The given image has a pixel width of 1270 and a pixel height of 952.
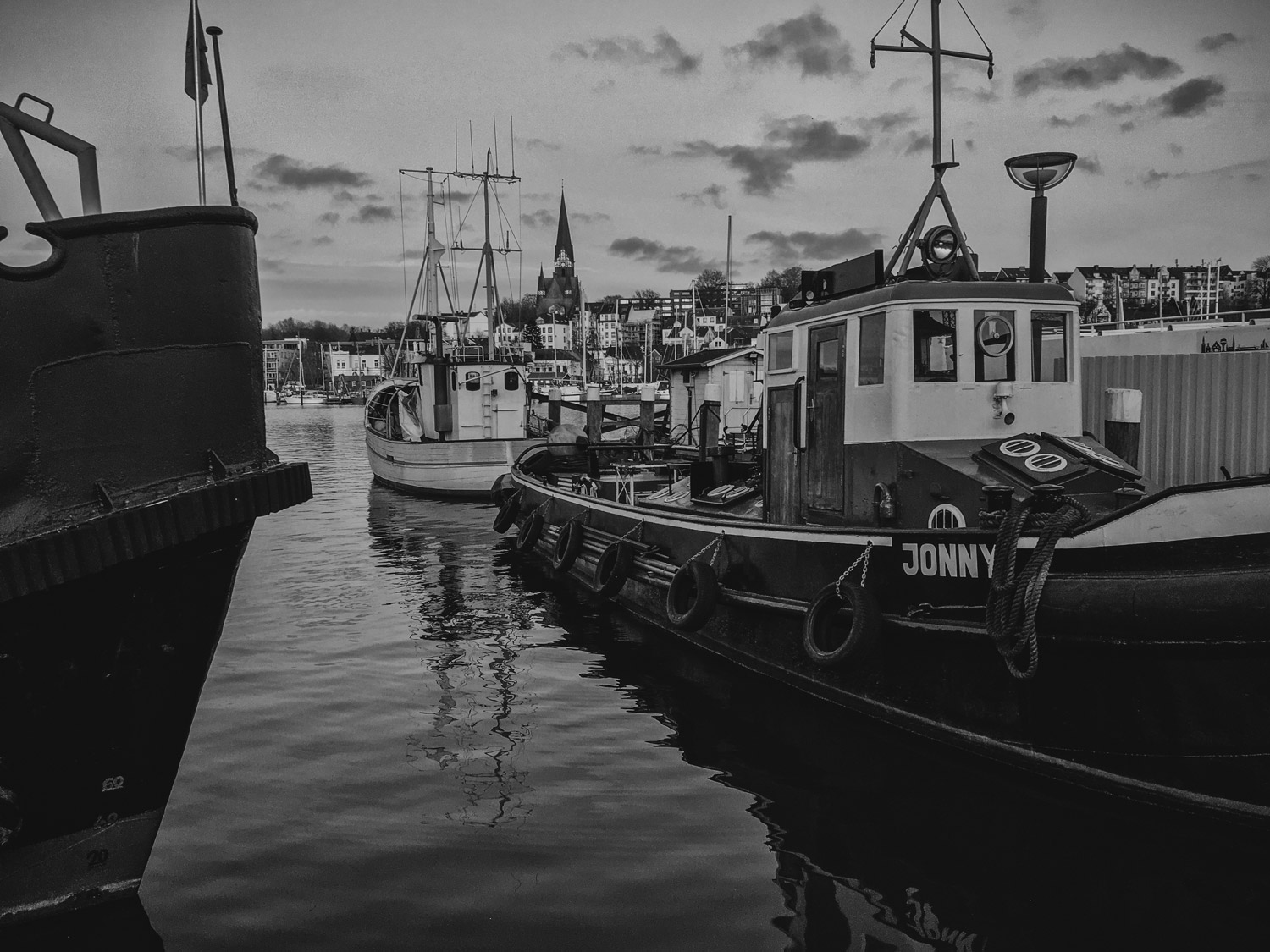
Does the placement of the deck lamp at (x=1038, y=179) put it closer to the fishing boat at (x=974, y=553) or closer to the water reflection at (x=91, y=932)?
the fishing boat at (x=974, y=553)

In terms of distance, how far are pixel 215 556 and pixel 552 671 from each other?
18.1 feet

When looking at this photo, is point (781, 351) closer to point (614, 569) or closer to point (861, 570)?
point (861, 570)

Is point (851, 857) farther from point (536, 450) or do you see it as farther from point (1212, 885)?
point (536, 450)

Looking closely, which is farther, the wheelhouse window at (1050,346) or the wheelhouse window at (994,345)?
the wheelhouse window at (1050,346)

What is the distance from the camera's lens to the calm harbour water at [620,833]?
4953 millimetres

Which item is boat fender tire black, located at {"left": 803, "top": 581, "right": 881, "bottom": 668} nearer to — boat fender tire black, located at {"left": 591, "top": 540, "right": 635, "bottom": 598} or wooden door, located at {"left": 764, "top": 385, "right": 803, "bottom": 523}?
wooden door, located at {"left": 764, "top": 385, "right": 803, "bottom": 523}

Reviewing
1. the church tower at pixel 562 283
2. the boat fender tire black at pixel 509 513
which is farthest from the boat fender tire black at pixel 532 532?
the church tower at pixel 562 283

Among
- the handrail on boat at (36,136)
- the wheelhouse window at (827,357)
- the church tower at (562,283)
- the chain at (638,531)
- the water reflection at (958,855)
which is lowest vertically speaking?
the water reflection at (958,855)

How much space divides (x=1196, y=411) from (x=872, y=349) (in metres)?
5.73

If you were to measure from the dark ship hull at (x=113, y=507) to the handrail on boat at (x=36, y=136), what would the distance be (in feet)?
0.78

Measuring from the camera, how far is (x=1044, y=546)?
19.4 ft

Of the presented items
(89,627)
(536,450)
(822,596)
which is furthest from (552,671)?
(536,450)

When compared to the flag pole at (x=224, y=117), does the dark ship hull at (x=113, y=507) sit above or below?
below

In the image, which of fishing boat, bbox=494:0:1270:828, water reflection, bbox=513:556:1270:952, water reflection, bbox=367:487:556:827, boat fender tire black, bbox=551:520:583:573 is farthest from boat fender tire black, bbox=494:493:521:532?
water reflection, bbox=513:556:1270:952
